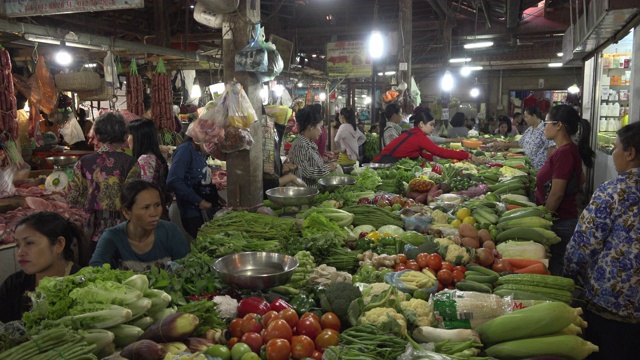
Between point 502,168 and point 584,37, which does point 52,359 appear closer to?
point 502,168

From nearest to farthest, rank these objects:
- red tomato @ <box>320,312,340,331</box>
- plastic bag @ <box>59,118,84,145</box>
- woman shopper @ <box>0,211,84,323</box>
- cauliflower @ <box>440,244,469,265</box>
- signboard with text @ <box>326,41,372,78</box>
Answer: red tomato @ <box>320,312,340,331</box>, woman shopper @ <box>0,211,84,323</box>, cauliflower @ <box>440,244,469,265</box>, plastic bag @ <box>59,118,84,145</box>, signboard with text @ <box>326,41,372,78</box>

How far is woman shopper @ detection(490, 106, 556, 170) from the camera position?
8287 millimetres

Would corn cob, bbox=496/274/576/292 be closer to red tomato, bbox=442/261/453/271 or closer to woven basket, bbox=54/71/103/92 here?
red tomato, bbox=442/261/453/271

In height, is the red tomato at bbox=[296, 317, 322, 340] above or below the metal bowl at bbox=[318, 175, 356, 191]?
below

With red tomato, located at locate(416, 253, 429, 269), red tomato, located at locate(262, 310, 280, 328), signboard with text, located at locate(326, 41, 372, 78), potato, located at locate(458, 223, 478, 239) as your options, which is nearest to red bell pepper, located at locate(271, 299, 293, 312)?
red tomato, located at locate(262, 310, 280, 328)

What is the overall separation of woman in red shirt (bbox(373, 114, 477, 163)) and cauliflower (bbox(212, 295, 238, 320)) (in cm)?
576

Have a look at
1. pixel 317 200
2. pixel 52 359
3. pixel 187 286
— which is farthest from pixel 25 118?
pixel 52 359

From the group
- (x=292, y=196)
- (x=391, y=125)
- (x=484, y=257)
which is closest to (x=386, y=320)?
(x=484, y=257)

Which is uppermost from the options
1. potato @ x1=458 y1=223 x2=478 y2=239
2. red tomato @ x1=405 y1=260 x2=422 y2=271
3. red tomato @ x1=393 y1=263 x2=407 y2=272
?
potato @ x1=458 y1=223 x2=478 y2=239

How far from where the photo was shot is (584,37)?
25.9ft

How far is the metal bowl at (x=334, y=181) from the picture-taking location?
20.4ft

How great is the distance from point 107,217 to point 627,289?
172 inches

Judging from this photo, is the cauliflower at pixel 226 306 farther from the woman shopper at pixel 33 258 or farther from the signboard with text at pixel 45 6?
the signboard with text at pixel 45 6

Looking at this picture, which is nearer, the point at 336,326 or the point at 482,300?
the point at 336,326
